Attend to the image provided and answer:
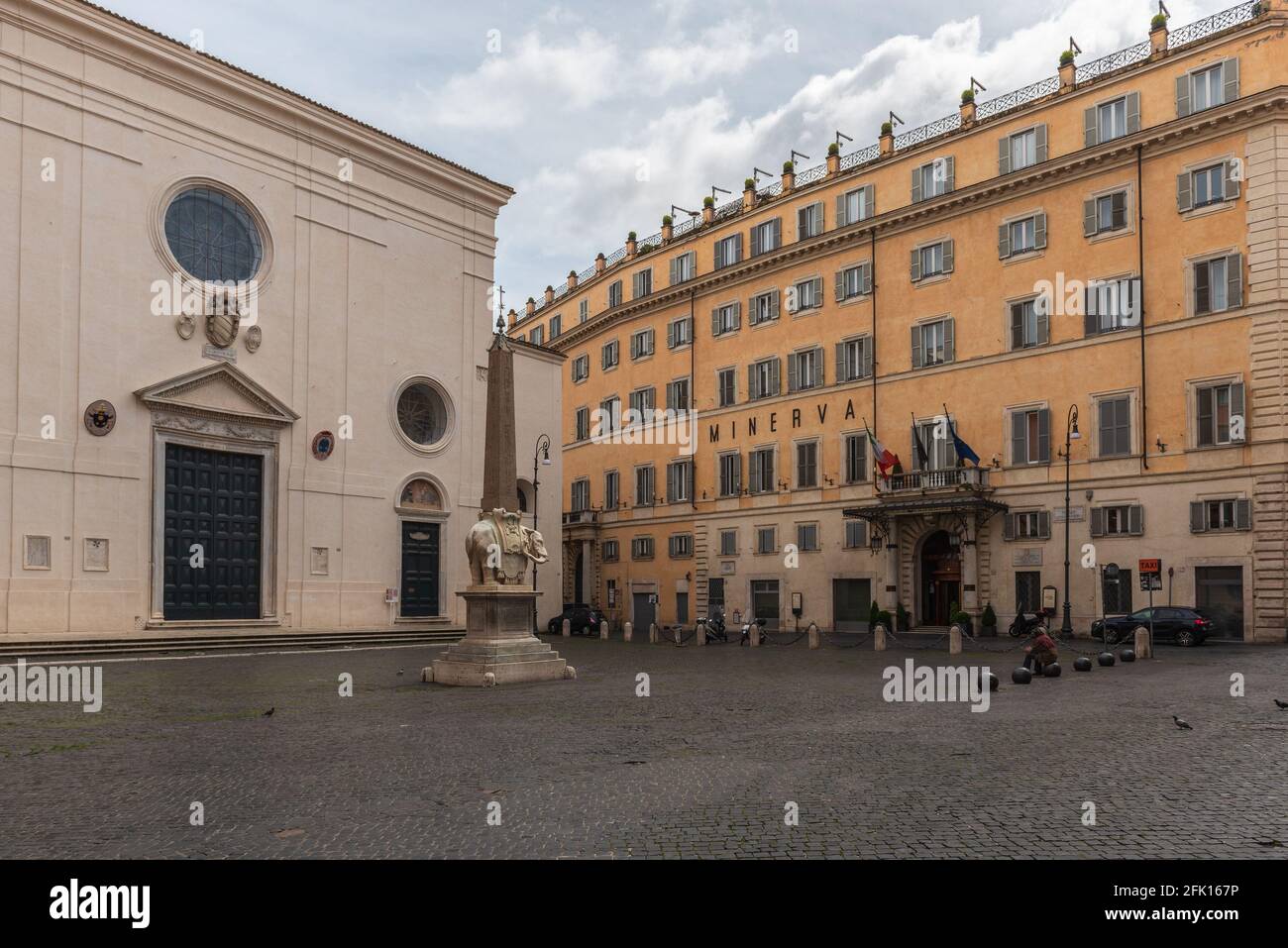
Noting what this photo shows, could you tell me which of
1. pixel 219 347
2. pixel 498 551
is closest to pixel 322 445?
pixel 219 347

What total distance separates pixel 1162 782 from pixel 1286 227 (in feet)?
90.3

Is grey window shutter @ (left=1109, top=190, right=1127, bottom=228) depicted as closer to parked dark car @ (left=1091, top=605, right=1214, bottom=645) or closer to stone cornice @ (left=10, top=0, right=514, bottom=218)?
parked dark car @ (left=1091, top=605, right=1214, bottom=645)

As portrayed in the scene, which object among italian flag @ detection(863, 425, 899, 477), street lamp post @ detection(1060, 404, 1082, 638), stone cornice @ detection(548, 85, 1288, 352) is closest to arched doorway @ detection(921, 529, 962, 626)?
italian flag @ detection(863, 425, 899, 477)

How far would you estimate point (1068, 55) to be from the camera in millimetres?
36781

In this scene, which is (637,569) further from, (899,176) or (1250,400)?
(1250,400)

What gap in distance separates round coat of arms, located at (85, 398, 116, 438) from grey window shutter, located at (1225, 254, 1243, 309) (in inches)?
1221

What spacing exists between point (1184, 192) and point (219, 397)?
2897cm

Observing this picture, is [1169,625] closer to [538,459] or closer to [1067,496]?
[1067,496]

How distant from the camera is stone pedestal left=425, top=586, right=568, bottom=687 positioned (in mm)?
18406

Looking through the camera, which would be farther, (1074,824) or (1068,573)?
(1068,573)

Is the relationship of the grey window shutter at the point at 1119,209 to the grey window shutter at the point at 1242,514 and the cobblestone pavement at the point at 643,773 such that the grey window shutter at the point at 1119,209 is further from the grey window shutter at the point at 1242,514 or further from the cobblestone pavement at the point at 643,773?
the cobblestone pavement at the point at 643,773

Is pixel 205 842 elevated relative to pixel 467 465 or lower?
lower

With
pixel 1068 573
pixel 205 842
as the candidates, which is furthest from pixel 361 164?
pixel 205 842

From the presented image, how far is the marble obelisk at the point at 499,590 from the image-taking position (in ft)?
61.0
